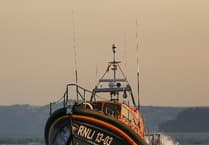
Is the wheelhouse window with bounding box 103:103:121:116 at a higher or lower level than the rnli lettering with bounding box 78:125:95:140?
higher

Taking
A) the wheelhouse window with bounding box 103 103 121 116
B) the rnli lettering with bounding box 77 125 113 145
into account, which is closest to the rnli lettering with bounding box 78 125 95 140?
the rnli lettering with bounding box 77 125 113 145

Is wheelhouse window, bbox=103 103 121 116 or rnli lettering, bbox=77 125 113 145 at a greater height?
wheelhouse window, bbox=103 103 121 116

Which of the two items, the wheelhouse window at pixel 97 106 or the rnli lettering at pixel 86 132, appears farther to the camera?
the wheelhouse window at pixel 97 106

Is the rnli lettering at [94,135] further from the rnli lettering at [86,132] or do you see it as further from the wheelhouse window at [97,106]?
the wheelhouse window at [97,106]

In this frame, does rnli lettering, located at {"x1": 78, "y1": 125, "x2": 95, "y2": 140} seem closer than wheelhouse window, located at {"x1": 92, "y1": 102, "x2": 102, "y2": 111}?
Yes

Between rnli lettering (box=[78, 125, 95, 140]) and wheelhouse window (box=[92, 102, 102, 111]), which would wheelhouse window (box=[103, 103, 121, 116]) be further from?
rnli lettering (box=[78, 125, 95, 140])

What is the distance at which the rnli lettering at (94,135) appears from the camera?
30969mm

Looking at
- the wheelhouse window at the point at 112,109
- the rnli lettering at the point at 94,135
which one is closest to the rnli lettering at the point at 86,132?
the rnli lettering at the point at 94,135

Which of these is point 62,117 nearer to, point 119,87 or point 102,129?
point 102,129

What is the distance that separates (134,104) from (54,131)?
4.31 metres

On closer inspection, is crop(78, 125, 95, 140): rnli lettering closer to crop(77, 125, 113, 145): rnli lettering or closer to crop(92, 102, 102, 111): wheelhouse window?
crop(77, 125, 113, 145): rnli lettering

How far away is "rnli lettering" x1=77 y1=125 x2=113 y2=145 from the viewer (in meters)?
31.0

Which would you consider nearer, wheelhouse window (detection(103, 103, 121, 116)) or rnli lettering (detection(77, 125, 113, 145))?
rnli lettering (detection(77, 125, 113, 145))

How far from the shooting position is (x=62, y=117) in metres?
31.6
